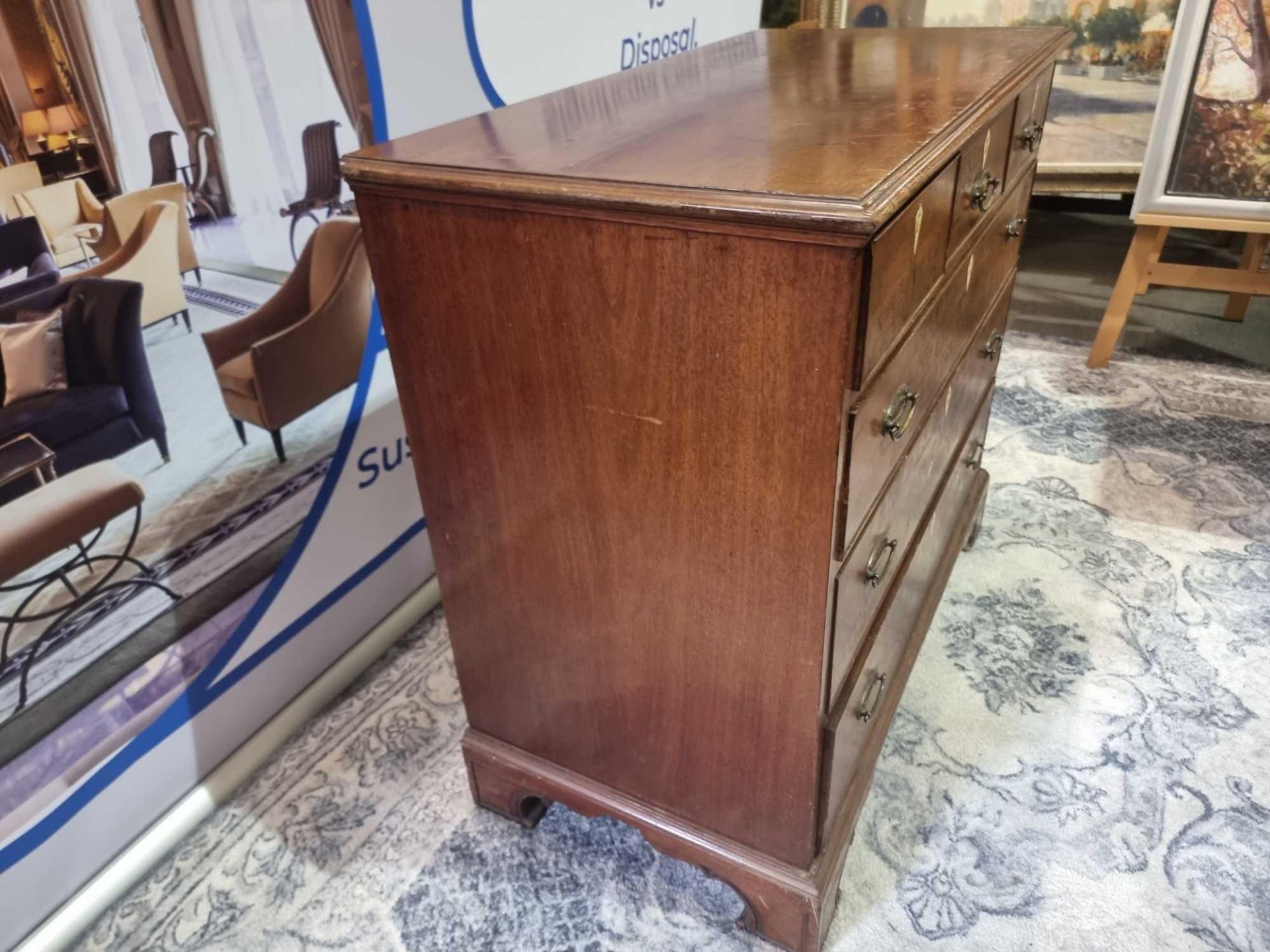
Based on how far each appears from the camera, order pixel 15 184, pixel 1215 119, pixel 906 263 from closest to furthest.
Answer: pixel 906 263
pixel 15 184
pixel 1215 119

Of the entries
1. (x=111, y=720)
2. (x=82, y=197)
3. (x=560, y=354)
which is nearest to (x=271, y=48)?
(x=82, y=197)

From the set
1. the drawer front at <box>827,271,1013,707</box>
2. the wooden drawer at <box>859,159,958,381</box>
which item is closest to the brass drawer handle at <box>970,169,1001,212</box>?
the wooden drawer at <box>859,159,958,381</box>

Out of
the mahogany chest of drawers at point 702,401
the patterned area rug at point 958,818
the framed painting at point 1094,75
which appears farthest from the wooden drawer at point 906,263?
the framed painting at point 1094,75

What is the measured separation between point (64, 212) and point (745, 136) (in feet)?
3.04

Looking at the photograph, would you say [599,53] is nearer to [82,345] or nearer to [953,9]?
[82,345]

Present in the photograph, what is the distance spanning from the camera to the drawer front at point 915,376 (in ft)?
3.13

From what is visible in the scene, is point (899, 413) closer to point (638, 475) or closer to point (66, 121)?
point (638, 475)

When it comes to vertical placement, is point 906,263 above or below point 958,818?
above

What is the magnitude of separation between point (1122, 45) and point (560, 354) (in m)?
3.43

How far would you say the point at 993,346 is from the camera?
1710mm

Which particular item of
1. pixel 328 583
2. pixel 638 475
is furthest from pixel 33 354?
pixel 638 475

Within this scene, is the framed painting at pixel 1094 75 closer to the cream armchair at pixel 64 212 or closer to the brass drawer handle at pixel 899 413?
the brass drawer handle at pixel 899 413

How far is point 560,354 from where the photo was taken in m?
0.98

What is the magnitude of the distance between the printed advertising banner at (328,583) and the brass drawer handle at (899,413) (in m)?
1.01
